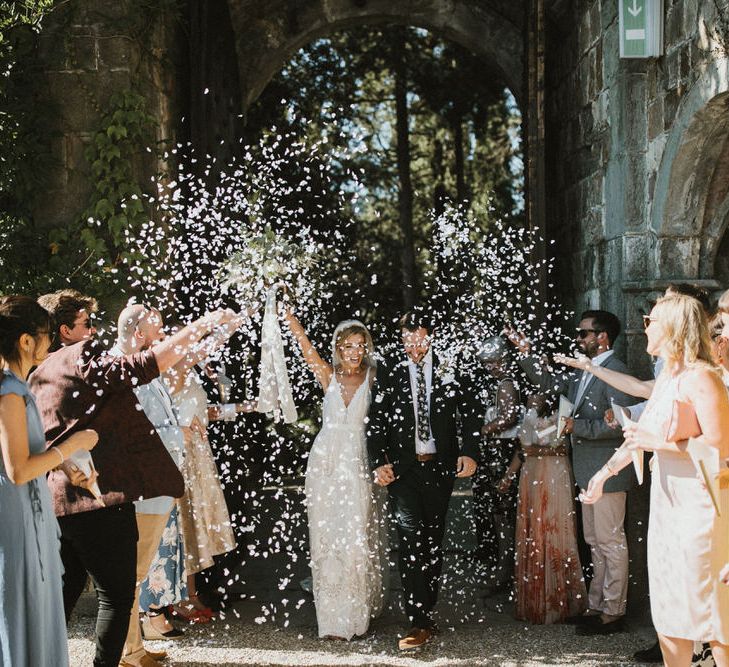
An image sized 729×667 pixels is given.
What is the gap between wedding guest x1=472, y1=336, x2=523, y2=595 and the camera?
573cm

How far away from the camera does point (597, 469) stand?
201 inches

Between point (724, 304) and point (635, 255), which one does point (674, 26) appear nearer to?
point (635, 255)

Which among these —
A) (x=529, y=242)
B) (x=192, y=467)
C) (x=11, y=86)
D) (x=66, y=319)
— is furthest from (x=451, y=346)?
(x=11, y=86)

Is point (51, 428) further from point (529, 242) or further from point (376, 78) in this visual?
point (376, 78)

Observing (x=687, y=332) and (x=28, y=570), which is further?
(x=687, y=332)

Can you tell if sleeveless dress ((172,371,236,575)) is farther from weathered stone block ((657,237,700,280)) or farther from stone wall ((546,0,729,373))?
weathered stone block ((657,237,700,280))

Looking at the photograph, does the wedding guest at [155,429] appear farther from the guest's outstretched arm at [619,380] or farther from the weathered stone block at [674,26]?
the weathered stone block at [674,26]

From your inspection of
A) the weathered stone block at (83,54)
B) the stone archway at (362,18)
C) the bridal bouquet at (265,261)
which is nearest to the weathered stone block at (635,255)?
the bridal bouquet at (265,261)

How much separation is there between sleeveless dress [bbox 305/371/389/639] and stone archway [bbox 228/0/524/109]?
11.9 feet

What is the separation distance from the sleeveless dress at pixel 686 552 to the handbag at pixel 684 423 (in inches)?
2.4

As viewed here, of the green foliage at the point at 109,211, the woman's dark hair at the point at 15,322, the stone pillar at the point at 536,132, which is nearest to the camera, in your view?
the woman's dark hair at the point at 15,322

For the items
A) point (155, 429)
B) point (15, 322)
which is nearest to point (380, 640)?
point (155, 429)

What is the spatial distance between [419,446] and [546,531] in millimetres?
938

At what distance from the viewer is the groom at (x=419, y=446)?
5.01 metres
